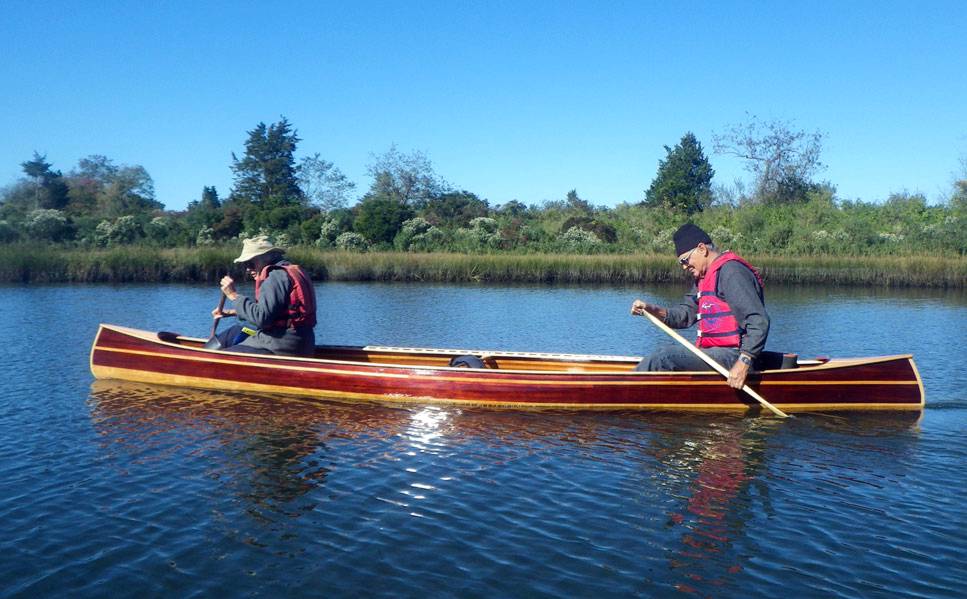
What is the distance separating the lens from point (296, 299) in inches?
343

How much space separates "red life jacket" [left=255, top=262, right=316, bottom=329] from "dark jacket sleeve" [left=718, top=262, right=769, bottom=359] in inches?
166

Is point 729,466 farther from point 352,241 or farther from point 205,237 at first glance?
point 205,237

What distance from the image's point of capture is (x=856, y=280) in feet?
89.3

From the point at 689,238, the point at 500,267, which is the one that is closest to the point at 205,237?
the point at 500,267

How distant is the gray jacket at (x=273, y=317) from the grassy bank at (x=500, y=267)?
1753 cm

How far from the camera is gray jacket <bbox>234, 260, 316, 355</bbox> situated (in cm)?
848

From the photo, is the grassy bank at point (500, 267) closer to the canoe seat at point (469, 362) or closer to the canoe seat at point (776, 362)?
the canoe seat at point (469, 362)

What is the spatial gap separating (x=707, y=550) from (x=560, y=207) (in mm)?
46191

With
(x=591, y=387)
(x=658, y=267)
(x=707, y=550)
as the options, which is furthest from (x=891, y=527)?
(x=658, y=267)

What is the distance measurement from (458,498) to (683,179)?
48.7 meters

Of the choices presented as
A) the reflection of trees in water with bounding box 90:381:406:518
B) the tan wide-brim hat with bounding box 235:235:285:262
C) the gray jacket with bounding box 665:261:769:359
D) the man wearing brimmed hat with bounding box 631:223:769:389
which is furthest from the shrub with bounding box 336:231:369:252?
the gray jacket with bounding box 665:261:769:359

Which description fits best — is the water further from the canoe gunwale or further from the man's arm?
the man's arm

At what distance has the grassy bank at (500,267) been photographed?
82.9ft

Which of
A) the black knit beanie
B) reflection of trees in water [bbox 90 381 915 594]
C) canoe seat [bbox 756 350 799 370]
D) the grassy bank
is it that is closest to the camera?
reflection of trees in water [bbox 90 381 915 594]
